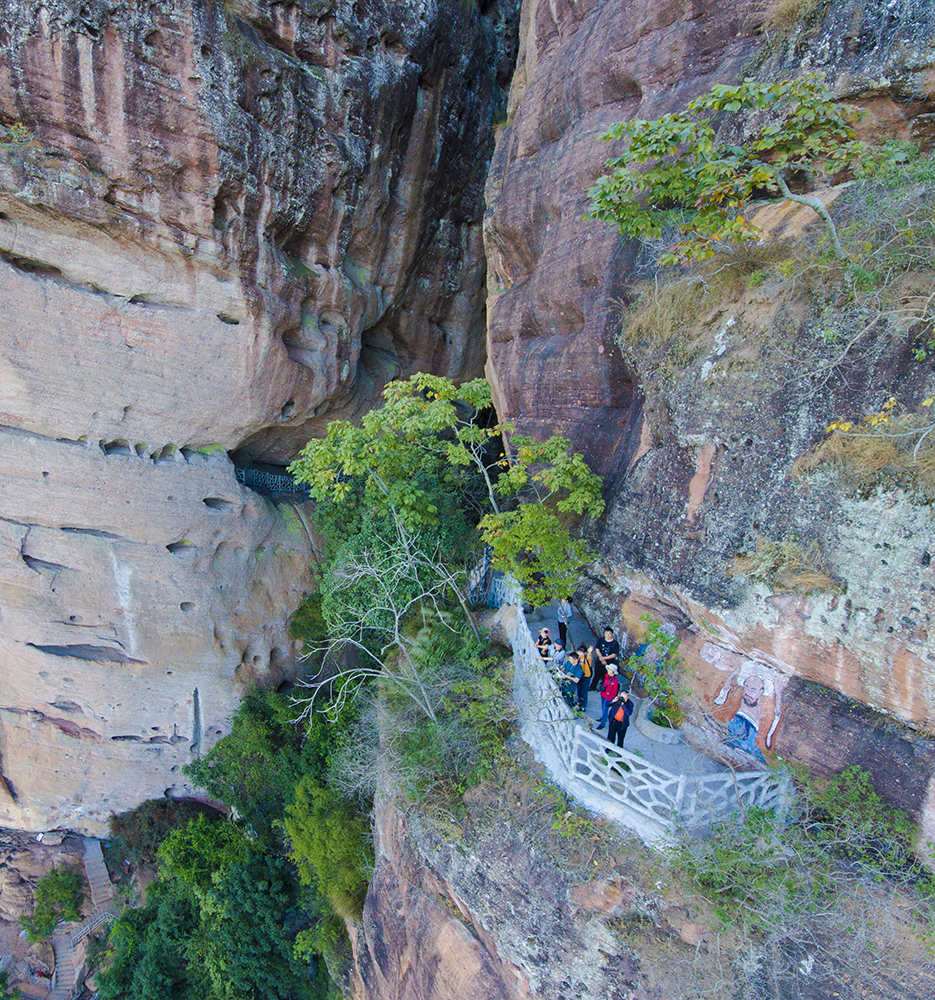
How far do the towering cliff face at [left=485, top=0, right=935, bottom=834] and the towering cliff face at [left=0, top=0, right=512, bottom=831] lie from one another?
4356mm

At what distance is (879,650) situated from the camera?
4.99m

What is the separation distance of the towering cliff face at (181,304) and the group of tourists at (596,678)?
853 cm

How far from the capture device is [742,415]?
6.05 m

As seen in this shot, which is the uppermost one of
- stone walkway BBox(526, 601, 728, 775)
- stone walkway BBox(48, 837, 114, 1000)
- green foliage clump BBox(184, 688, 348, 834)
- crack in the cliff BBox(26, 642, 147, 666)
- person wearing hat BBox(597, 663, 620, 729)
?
person wearing hat BBox(597, 663, 620, 729)

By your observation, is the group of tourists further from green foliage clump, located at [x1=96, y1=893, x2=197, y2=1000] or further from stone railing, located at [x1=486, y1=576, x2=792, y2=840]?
green foliage clump, located at [x1=96, y1=893, x2=197, y2=1000]

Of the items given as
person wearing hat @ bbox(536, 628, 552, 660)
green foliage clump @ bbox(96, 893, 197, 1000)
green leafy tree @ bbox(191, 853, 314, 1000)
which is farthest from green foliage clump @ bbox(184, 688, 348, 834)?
person wearing hat @ bbox(536, 628, 552, 660)

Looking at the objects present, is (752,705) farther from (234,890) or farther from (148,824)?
(148,824)

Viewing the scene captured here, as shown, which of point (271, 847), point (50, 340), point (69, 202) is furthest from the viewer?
point (271, 847)

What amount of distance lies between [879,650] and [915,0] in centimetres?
660

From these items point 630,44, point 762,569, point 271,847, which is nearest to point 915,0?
point 630,44

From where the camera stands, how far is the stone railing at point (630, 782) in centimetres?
549

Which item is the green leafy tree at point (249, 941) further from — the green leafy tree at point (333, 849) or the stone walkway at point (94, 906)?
the stone walkway at point (94, 906)

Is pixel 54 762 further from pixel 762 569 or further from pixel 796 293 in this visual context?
pixel 796 293

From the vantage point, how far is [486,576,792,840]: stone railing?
18.0ft
